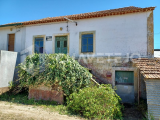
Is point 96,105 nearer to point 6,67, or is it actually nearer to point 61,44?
point 61,44

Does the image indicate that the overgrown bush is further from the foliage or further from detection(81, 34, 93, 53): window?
detection(81, 34, 93, 53): window

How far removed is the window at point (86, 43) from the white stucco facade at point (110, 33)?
37 cm

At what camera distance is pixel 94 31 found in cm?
906

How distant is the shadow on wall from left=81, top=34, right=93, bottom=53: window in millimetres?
4990

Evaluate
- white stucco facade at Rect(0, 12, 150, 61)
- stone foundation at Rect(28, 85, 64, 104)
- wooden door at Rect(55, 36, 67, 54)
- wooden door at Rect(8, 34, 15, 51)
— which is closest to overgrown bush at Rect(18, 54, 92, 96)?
stone foundation at Rect(28, 85, 64, 104)

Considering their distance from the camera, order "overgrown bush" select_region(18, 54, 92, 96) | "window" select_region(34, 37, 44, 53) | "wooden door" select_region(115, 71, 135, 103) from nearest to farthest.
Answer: "overgrown bush" select_region(18, 54, 92, 96) → "wooden door" select_region(115, 71, 135, 103) → "window" select_region(34, 37, 44, 53)

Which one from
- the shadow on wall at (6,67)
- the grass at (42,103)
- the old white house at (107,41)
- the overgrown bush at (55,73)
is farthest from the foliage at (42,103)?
the old white house at (107,41)

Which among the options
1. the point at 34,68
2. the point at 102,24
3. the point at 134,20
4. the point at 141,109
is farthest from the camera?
the point at 102,24

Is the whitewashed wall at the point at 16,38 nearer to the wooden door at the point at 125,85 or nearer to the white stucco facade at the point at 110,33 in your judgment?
the white stucco facade at the point at 110,33

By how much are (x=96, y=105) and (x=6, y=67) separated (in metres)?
6.44

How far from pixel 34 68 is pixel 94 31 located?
4776mm

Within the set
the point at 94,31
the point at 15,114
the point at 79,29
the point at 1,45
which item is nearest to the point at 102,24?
the point at 94,31

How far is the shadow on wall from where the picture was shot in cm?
806

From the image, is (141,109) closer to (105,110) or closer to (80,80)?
(105,110)
